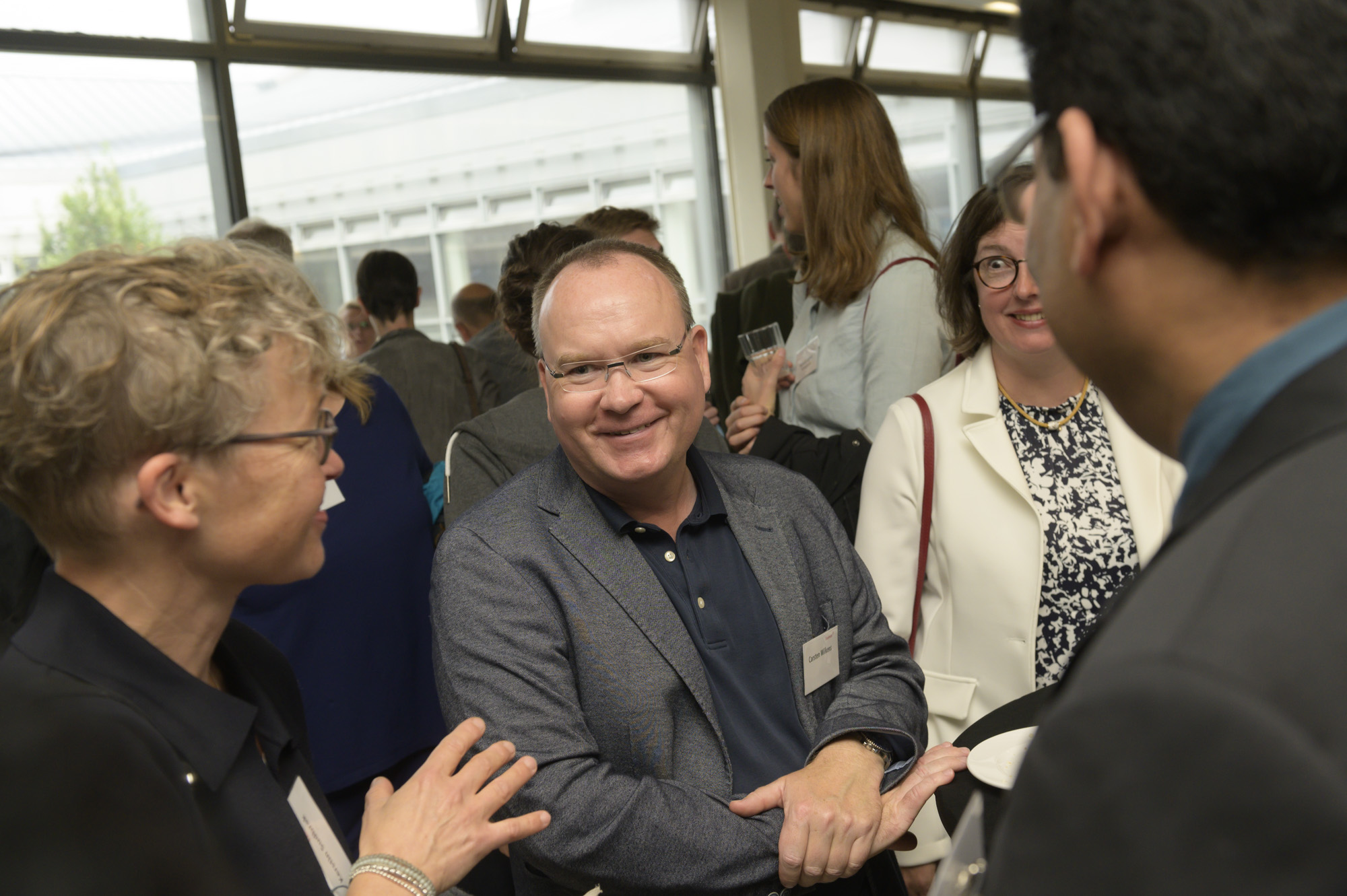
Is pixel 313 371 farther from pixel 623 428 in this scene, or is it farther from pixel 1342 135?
pixel 1342 135

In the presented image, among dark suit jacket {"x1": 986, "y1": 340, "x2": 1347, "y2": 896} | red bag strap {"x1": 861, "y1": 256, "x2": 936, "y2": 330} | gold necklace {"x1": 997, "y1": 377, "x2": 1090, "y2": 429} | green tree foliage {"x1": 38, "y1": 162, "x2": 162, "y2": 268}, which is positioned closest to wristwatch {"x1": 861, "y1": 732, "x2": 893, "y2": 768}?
gold necklace {"x1": 997, "y1": 377, "x2": 1090, "y2": 429}

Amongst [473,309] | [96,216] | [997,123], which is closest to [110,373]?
[473,309]

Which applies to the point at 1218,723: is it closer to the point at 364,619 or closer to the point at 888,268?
the point at 888,268

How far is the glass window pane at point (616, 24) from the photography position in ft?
24.3

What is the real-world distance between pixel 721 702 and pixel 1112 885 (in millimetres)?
1178

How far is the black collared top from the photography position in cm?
97

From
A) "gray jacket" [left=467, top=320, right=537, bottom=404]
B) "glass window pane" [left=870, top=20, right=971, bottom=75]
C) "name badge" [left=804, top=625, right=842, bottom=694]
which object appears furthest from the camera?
"glass window pane" [left=870, top=20, right=971, bottom=75]

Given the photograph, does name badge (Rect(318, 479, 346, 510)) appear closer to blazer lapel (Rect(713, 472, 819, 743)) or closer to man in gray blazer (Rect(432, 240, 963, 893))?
man in gray blazer (Rect(432, 240, 963, 893))

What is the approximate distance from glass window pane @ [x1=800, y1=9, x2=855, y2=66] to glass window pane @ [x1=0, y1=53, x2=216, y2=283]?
5.28 metres

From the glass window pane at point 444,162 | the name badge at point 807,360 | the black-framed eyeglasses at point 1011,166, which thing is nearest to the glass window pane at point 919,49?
the glass window pane at point 444,162

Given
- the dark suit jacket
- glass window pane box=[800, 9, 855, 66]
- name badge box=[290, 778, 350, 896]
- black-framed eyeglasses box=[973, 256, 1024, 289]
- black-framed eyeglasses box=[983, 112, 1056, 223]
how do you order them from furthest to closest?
glass window pane box=[800, 9, 855, 66]
black-framed eyeglasses box=[973, 256, 1024, 289]
name badge box=[290, 778, 350, 896]
black-framed eyeglasses box=[983, 112, 1056, 223]
the dark suit jacket

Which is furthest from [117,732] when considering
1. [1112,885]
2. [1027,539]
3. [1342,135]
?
[1027,539]

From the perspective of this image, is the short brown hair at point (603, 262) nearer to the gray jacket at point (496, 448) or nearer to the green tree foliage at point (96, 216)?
the gray jacket at point (496, 448)

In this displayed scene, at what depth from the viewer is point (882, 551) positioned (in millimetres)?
2188
